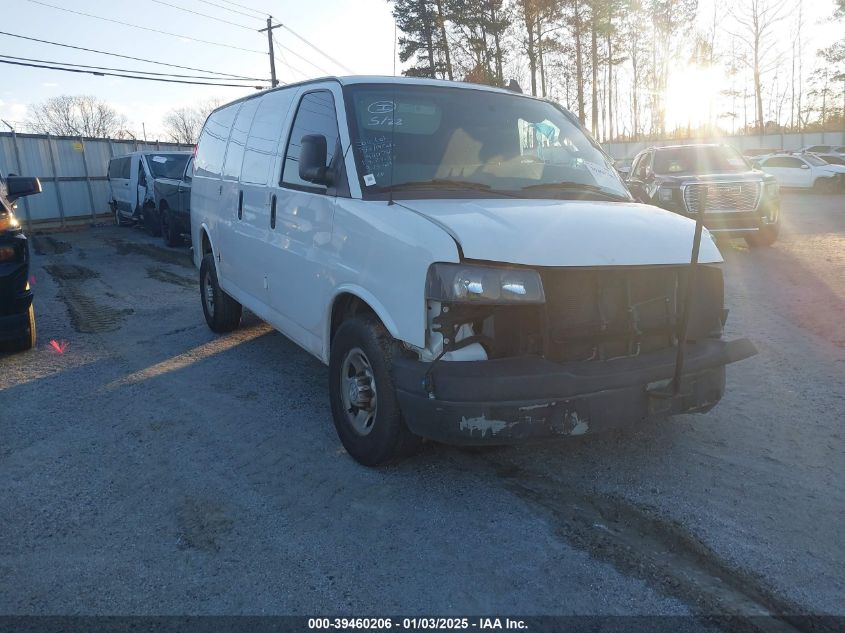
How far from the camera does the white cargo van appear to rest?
3059 millimetres

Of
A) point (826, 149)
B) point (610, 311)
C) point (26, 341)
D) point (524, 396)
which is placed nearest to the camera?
point (524, 396)

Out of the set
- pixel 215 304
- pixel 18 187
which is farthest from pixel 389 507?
pixel 18 187

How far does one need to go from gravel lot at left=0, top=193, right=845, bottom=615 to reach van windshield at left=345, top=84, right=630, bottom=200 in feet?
5.04

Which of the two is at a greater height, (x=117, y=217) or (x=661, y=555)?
(x=117, y=217)

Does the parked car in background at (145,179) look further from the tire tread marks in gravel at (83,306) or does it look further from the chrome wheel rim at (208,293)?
the chrome wheel rim at (208,293)

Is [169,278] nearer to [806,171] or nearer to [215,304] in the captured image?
[215,304]

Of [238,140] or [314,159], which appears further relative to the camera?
[238,140]

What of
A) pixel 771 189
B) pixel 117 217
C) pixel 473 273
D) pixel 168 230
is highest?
pixel 473 273

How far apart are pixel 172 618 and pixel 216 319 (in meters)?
4.56

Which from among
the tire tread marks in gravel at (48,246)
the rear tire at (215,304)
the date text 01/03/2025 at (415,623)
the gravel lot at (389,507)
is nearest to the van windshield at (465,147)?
the gravel lot at (389,507)

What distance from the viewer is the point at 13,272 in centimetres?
562

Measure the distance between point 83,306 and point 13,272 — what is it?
3242 millimetres

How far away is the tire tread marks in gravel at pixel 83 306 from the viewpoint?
758 cm

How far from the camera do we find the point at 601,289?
3.28 meters
